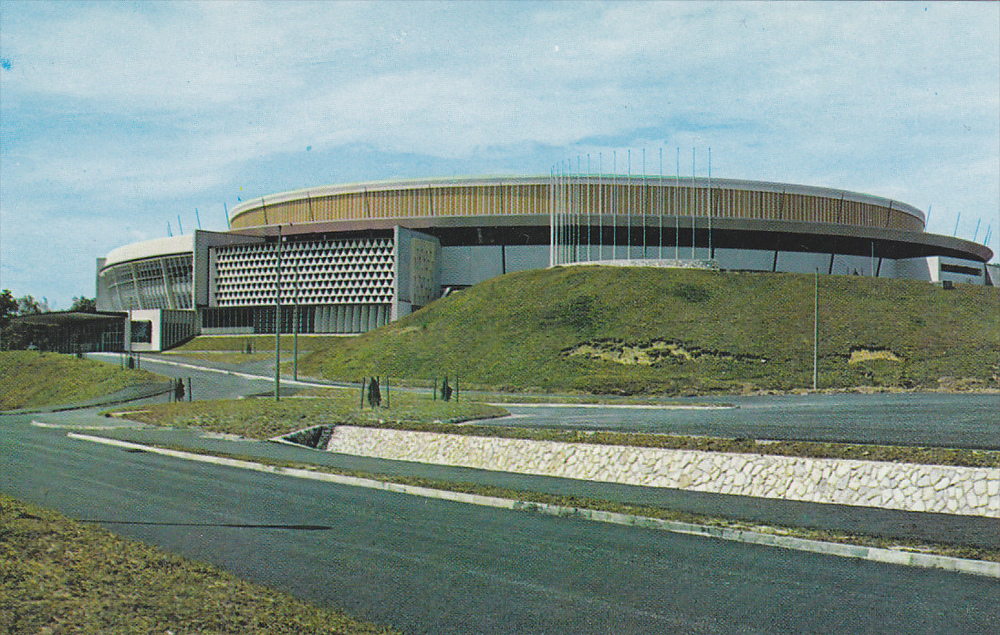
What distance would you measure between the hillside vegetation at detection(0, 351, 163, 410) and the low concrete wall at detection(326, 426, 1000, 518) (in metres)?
41.2

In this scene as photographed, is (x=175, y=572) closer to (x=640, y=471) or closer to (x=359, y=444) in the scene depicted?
(x=640, y=471)

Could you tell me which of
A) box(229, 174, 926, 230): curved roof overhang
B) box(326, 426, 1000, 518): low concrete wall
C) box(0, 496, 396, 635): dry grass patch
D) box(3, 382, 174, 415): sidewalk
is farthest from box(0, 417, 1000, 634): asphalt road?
box(229, 174, 926, 230): curved roof overhang

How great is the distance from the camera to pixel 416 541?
486 inches

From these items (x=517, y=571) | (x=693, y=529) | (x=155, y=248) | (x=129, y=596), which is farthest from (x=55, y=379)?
(x=517, y=571)

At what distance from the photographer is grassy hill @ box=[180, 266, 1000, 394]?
56.3 metres

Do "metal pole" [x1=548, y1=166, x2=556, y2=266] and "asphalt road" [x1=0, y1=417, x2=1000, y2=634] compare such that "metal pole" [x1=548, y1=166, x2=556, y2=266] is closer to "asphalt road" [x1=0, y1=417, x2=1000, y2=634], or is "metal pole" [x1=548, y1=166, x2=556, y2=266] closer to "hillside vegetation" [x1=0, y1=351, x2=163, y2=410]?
"hillside vegetation" [x1=0, y1=351, x2=163, y2=410]

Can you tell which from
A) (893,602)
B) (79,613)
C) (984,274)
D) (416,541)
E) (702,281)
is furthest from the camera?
(984,274)

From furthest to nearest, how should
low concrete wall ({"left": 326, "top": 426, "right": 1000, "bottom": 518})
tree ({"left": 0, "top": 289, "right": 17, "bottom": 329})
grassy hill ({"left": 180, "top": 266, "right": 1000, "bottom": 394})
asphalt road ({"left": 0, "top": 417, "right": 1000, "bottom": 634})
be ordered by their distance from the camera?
tree ({"left": 0, "top": 289, "right": 17, "bottom": 329}), grassy hill ({"left": 180, "top": 266, "right": 1000, "bottom": 394}), low concrete wall ({"left": 326, "top": 426, "right": 1000, "bottom": 518}), asphalt road ({"left": 0, "top": 417, "right": 1000, "bottom": 634})

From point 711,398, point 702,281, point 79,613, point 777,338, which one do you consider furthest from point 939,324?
point 79,613

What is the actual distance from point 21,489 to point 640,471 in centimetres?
1257

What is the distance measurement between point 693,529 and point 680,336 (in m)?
52.3

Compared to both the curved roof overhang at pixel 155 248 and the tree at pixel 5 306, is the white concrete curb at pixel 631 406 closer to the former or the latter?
the curved roof overhang at pixel 155 248

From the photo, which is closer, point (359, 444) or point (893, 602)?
point (893, 602)

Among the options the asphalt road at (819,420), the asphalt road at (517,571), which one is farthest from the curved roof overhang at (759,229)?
the asphalt road at (517,571)
